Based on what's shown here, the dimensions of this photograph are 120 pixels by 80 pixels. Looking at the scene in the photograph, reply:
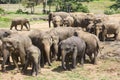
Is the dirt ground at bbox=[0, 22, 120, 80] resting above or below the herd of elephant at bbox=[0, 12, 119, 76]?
below

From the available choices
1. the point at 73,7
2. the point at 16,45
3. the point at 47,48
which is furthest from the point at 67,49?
the point at 73,7

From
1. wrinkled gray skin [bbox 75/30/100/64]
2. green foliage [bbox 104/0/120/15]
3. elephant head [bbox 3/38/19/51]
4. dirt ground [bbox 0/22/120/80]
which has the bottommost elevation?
green foliage [bbox 104/0/120/15]

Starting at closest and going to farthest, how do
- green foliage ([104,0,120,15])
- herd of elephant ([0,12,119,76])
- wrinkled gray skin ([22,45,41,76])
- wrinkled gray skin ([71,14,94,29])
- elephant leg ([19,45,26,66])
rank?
1. wrinkled gray skin ([22,45,41,76])
2. herd of elephant ([0,12,119,76])
3. elephant leg ([19,45,26,66])
4. wrinkled gray skin ([71,14,94,29])
5. green foliage ([104,0,120,15])

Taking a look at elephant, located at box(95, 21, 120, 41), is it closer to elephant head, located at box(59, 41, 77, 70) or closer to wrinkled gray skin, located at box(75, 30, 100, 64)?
wrinkled gray skin, located at box(75, 30, 100, 64)

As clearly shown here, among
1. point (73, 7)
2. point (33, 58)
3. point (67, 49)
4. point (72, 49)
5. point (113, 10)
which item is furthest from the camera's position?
point (73, 7)

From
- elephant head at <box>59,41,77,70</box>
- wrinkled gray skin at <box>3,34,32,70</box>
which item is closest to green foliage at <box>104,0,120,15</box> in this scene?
elephant head at <box>59,41,77,70</box>

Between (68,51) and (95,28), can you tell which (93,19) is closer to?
(95,28)

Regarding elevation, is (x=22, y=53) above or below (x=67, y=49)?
below

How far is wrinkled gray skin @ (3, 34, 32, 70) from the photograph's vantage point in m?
12.6

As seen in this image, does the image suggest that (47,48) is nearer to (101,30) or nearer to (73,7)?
(101,30)

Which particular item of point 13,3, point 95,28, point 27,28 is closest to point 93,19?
point 95,28

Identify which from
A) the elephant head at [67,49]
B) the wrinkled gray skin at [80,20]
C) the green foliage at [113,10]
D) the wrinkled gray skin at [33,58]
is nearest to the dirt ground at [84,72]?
the wrinkled gray skin at [33,58]

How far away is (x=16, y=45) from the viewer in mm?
12727

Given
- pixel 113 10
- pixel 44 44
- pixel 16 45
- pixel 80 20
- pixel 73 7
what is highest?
pixel 16 45
